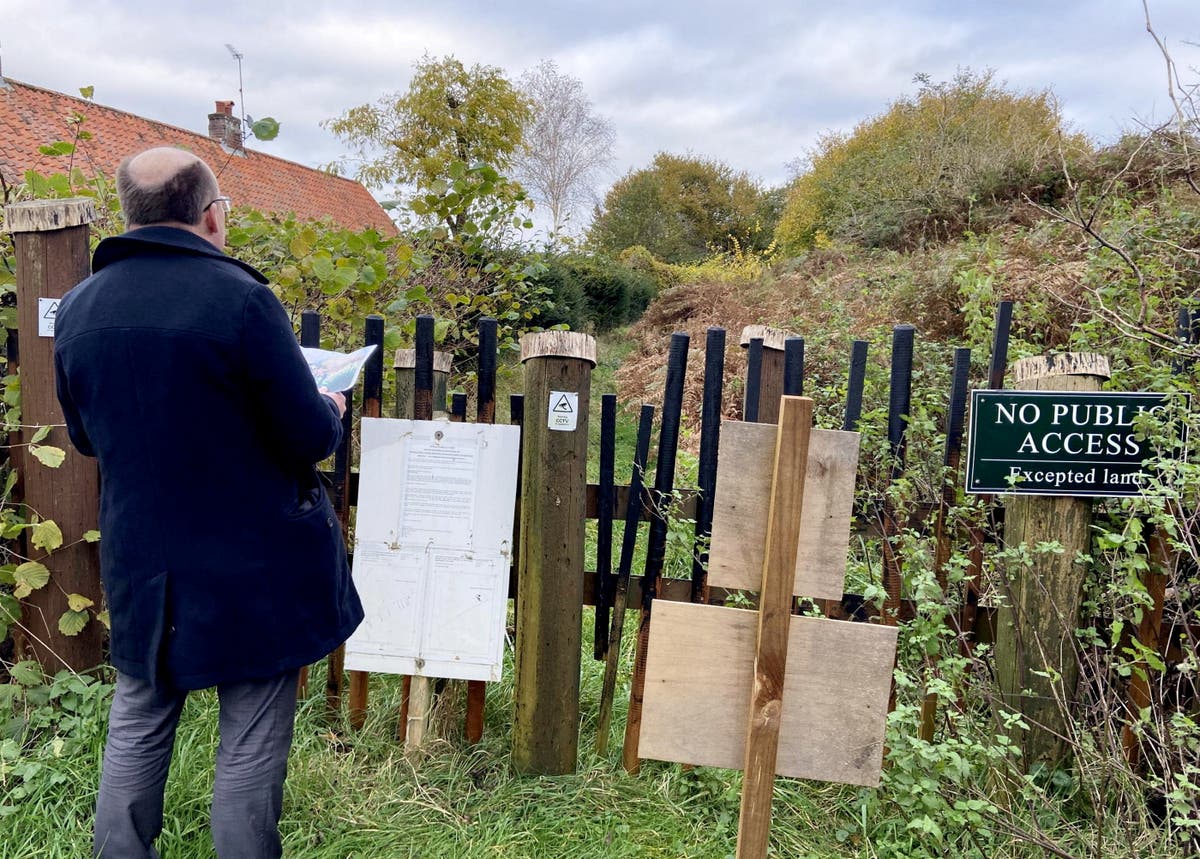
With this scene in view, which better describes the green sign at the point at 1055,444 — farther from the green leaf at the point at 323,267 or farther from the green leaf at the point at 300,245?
the green leaf at the point at 300,245

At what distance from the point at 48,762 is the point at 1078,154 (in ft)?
40.0

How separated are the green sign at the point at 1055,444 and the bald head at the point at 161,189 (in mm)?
2183

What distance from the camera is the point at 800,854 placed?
2.32 metres

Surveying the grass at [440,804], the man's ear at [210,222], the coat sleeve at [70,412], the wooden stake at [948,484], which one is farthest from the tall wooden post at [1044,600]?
the coat sleeve at [70,412]

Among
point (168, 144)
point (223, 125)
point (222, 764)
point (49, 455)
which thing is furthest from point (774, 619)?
point (223, 125)

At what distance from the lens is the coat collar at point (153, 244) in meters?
1.68

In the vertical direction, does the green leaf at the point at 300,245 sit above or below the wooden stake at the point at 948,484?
above

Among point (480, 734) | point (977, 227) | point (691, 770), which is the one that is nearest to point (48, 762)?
point (480, 734)

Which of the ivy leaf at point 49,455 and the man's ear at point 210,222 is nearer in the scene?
the man's ear at point 210,222

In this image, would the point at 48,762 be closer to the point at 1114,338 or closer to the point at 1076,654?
the point at 1076,654

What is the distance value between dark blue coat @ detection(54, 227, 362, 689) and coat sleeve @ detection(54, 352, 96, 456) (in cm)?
1

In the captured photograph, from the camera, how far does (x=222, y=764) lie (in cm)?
189

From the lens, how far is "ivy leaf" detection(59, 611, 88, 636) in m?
2.72

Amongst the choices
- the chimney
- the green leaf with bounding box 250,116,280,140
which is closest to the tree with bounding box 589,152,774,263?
the chimney
